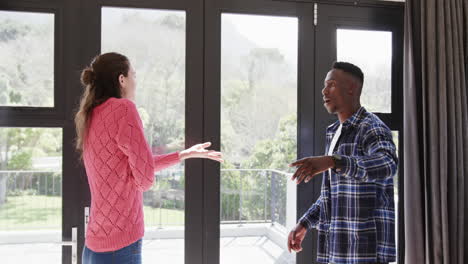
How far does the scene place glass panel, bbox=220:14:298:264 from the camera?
2.07m

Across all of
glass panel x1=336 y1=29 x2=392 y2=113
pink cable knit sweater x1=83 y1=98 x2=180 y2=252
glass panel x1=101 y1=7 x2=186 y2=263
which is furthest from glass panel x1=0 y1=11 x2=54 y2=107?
glass panel x1=336 y1=29 x2=392 y2=113

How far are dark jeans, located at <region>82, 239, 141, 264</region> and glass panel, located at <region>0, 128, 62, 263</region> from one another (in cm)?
58

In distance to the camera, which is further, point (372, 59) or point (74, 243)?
→ point (372, 59)

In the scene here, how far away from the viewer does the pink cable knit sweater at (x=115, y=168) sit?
1383 mm

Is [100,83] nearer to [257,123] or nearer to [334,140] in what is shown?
[257,123]

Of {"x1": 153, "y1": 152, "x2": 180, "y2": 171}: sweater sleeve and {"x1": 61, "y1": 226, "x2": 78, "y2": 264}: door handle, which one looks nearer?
{"x1": 153, "y1": 152, "x2": 180, "y2": 171}: sweater sleeve

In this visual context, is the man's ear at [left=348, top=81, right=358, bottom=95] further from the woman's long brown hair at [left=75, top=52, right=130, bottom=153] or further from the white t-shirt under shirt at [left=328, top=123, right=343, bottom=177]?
the woman's long brown hair at [left=75, top=52, right=130, bottom=153]

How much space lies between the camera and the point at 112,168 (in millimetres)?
1405

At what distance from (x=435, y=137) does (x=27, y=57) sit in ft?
6.92

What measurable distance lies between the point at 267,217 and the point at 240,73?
799 mm

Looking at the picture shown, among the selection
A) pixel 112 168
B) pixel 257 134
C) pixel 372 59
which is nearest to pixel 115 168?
pixel 112 168

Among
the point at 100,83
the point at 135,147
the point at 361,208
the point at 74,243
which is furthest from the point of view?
the point at 74,243

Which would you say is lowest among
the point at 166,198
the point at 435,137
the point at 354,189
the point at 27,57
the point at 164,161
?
the point at 166,198

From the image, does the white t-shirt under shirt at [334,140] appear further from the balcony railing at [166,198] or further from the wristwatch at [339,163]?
the balcony railing at [166,198]
